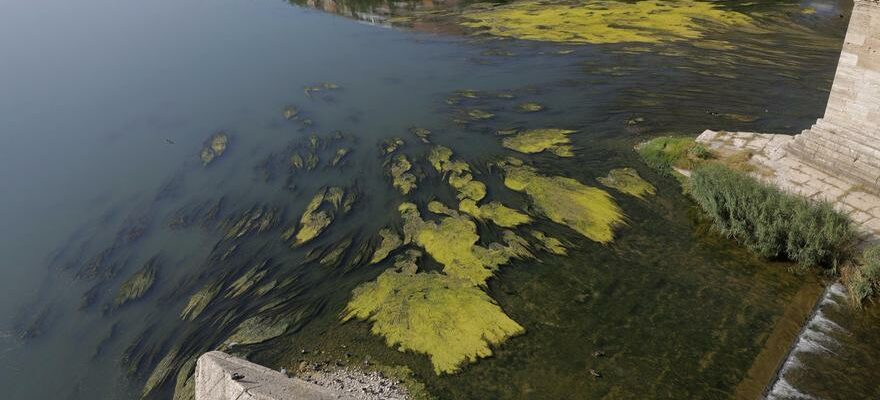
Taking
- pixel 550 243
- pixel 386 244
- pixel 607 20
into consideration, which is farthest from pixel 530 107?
pixel 607 20

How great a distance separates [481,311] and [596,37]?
57.1 feet

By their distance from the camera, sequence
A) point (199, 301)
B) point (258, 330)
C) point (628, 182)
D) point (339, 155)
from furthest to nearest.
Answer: point (339, 155) → point (628, 182) → point (199, 301) → point (258, 330)

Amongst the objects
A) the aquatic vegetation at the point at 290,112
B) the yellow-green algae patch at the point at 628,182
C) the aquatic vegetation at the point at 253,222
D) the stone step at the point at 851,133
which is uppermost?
the stone step at the point at 851,133

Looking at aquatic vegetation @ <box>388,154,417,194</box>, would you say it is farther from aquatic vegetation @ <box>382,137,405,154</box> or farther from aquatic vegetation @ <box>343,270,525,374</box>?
aquatic vegetation @ <box>343,270,525,374</box>

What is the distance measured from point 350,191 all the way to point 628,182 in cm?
705

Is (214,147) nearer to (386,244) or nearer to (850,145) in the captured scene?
(386,244)

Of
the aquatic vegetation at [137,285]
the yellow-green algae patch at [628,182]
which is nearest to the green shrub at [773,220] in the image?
the yellow-green algae patch at [628,182]

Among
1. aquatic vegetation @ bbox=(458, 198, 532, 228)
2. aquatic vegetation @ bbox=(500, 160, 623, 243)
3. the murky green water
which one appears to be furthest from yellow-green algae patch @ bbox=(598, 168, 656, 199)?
aquatic vegetation @ bbox=(458, 198, 532, 228)

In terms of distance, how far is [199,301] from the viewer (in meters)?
10.6

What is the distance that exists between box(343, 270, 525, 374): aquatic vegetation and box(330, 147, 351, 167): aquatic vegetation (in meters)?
5.86

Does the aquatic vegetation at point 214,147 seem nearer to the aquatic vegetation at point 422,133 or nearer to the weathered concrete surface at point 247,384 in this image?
the aquatic vegetation at point 422,133

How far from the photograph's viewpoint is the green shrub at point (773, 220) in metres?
9.30

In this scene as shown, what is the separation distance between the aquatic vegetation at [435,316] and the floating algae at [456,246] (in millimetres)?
363

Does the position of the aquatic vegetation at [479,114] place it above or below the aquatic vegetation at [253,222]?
above
